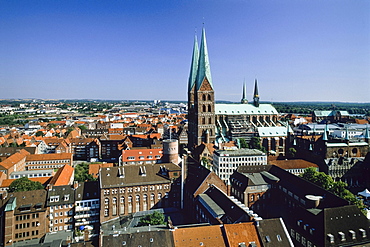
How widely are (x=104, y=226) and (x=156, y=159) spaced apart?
37.8 m

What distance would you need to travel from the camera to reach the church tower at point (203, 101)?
10769 centimetres

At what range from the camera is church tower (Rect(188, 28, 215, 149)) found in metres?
108

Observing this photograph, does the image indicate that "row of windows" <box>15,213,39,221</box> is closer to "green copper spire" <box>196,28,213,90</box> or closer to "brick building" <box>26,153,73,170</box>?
"brick building" <box>26,153,73,170</box>

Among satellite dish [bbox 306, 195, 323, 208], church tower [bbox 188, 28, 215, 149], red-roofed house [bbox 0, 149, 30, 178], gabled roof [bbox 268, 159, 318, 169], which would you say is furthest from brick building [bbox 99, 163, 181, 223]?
church tower [bbox 188, 28, 215, 149]

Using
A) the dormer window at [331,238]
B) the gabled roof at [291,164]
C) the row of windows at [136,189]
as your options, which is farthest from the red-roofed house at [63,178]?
the dormer window at [331,238]

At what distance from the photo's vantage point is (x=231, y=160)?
8081 centimetres

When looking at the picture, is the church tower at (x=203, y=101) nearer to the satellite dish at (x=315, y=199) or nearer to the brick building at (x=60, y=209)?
the brick building at (x=60, y=209)

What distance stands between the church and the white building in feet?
84.9

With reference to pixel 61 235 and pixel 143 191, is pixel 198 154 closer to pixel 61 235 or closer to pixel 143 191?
pixel 143 191

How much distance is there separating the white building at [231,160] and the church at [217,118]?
1019 inches

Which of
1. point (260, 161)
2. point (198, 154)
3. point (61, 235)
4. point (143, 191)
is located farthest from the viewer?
point (198, 154)

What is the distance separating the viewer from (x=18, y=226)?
56125 mm

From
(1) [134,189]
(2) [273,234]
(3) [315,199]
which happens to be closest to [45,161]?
(1) [134,189]

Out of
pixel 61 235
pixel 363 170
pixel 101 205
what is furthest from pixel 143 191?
pixel 363 170
